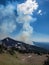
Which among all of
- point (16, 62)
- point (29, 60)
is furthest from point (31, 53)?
point (16, 62)

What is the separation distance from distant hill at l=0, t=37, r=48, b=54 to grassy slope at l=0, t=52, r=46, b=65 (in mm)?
640

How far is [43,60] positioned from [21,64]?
2.51 m

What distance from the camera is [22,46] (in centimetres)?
2192

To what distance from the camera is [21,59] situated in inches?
832

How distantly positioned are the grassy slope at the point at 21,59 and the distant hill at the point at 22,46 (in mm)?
640

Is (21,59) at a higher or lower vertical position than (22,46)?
lower

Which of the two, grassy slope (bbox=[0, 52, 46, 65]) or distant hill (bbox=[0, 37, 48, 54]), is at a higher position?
distant hill (bbox=[0, 37, 48, 54])

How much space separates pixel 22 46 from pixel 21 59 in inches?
59.2

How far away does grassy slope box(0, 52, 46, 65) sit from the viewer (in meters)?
19.7

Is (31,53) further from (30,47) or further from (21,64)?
(21,64)

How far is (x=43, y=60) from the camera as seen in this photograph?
20.5 m

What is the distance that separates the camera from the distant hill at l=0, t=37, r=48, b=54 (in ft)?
66.2

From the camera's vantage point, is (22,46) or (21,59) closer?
(21,59)

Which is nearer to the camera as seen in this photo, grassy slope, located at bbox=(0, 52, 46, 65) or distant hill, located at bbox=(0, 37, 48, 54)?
grassy slope, located at bbox=(0, 52, 46, 65)
